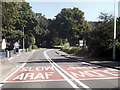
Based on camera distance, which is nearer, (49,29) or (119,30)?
(119,30)

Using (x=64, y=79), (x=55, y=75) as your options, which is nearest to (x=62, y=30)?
(x=55, y=75)

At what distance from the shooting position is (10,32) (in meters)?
52.2

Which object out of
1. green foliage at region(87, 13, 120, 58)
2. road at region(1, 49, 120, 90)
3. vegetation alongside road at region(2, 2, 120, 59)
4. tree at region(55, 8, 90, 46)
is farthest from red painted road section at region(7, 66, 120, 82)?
tree at region(55, 8, 90, 46)

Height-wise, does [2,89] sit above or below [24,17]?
below

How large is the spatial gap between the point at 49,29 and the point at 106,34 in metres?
77.4

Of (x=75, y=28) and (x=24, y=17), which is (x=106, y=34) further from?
(x=75, y=28)

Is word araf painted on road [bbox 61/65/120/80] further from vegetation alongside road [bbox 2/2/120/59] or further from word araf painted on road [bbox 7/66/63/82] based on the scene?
vegetation alongside road [bbox 2/2/120/59]

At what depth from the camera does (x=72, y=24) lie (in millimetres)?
81062

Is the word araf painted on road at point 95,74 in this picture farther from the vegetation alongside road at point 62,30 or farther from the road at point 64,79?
the vegetation alongside road at point 62,30

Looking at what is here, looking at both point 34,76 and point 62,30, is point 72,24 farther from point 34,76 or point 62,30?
point 34,76

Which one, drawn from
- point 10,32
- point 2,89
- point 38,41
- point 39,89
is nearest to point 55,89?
point 39,89

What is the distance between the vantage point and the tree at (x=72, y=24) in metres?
80.1

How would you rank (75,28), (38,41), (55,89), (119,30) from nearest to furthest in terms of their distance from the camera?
(55,89)
(119,30)
(75,28)
(38,41)

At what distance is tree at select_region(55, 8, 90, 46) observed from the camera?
3155 inches
